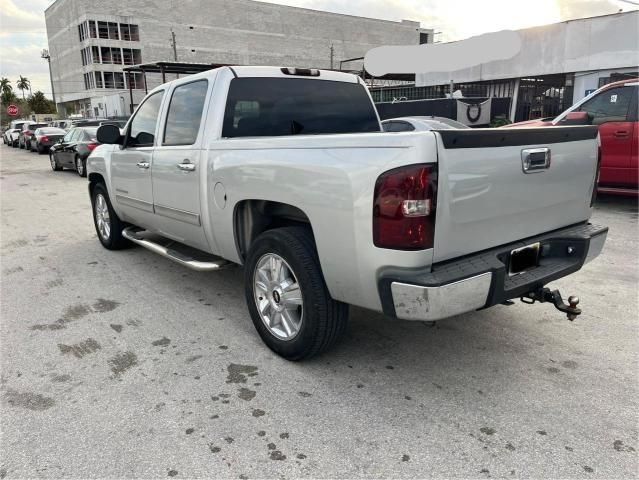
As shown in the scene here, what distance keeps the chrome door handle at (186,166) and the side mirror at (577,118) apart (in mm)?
6203

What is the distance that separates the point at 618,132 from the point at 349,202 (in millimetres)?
6946

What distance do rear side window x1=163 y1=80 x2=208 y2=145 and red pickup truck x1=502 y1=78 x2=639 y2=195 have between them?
5434 millimetres

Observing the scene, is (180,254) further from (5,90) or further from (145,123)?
(5,90)

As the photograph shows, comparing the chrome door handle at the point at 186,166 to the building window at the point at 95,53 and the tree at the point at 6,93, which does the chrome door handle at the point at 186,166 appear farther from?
the tree at the point at 6,93

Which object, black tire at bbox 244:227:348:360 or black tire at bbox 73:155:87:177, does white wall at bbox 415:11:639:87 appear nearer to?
black tire at bbox 73:155:87:177

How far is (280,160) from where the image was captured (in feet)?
10.5

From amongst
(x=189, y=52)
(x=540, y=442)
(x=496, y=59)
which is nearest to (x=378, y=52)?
(x=496, y=59)

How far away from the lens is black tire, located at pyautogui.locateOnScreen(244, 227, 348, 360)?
3094 millimetres

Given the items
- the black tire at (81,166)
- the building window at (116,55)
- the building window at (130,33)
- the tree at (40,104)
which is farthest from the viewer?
the tree at (40,104)

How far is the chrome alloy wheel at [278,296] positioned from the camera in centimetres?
335

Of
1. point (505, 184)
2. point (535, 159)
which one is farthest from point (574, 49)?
point (505, 184)

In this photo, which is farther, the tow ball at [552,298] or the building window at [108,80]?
the building window at [108,80]

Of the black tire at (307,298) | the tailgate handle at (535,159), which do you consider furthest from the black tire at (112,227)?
the tailgate handle at (535,159)

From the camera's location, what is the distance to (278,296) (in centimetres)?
345
